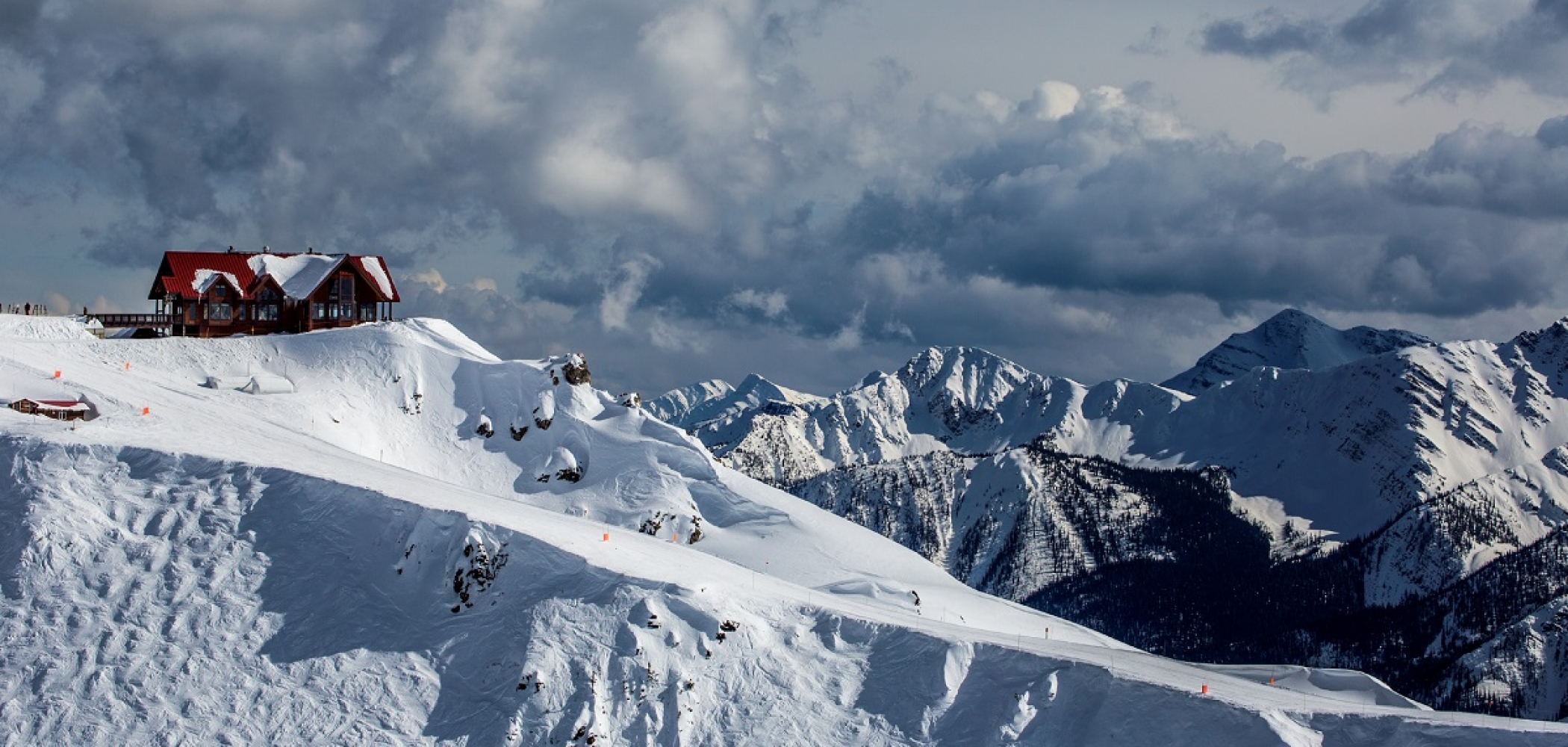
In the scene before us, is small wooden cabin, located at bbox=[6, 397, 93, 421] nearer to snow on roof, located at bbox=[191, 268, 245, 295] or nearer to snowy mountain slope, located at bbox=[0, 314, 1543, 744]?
snowy mountain slope, located at bbox=[0, 314, 1543, 744]

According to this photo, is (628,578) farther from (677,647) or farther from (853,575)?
(853,575)

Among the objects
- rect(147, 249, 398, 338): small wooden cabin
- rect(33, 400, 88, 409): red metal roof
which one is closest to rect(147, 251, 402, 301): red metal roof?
rect(147, 249, 398, 338): small wooden cabin

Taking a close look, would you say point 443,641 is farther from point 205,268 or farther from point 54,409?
point 205,268

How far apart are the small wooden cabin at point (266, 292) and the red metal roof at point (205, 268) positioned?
66 millimetres

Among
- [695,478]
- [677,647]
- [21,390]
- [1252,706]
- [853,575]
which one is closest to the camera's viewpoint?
[1252,706]

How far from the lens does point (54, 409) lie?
87.4 meters

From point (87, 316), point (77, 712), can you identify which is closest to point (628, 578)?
point (77, 712)

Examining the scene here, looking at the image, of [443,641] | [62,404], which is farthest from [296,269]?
[443,641]

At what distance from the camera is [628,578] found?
2901 inches

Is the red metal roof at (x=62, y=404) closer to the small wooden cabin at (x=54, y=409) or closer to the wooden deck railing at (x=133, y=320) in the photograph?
the small wooden cabin at (x=54, y=409)

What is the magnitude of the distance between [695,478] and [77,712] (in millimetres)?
58355

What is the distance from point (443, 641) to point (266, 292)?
65.6 metres

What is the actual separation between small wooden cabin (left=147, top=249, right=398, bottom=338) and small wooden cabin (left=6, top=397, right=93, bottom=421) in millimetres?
34431

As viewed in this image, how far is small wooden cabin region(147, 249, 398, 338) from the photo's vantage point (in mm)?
122312
